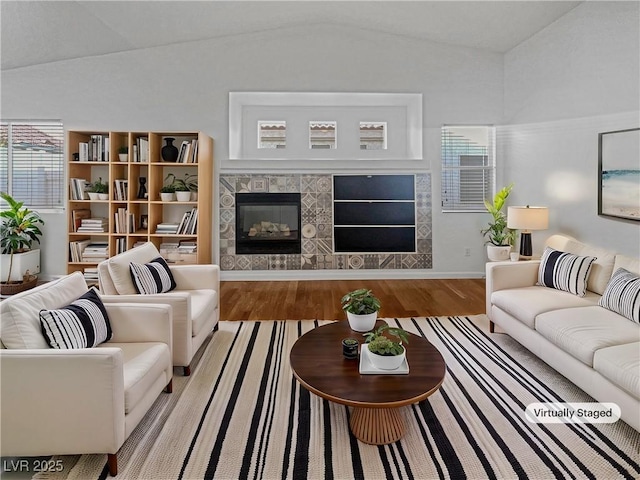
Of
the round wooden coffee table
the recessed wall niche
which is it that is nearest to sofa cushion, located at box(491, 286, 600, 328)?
the round wooden coffee table

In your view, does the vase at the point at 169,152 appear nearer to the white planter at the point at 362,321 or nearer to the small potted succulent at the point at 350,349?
the white planter at the point at 362,321

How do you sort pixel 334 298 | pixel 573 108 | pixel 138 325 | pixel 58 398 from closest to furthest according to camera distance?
pixel 58 398, pixel 138 325, pixel 573 108, pixel 334 298

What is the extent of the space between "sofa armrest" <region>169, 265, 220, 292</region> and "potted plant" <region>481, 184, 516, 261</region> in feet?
11.1

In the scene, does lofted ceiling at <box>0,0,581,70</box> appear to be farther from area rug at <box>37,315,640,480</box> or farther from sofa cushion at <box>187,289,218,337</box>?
area rug at <box>37,315,640,480</box>

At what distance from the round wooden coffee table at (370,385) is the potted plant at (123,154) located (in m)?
3.84

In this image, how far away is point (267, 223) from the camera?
5668 millimetres

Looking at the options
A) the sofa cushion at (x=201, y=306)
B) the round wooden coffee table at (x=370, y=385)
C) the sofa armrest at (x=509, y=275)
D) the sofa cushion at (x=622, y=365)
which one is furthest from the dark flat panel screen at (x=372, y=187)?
the sofa cushion at (x=622, y=365)

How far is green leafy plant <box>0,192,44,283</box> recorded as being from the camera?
16.0 feet

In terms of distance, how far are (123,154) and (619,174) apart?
5.20 meters

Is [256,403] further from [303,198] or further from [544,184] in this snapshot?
[544,184]

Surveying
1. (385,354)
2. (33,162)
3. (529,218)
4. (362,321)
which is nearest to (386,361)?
(385,354)

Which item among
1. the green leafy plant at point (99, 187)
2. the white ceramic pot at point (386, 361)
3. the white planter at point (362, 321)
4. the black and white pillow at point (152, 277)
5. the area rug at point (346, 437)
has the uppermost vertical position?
the green leafy plant at point (99, 187)

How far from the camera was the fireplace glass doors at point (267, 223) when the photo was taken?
5621 mm

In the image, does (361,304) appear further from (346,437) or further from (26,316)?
(26,316)
